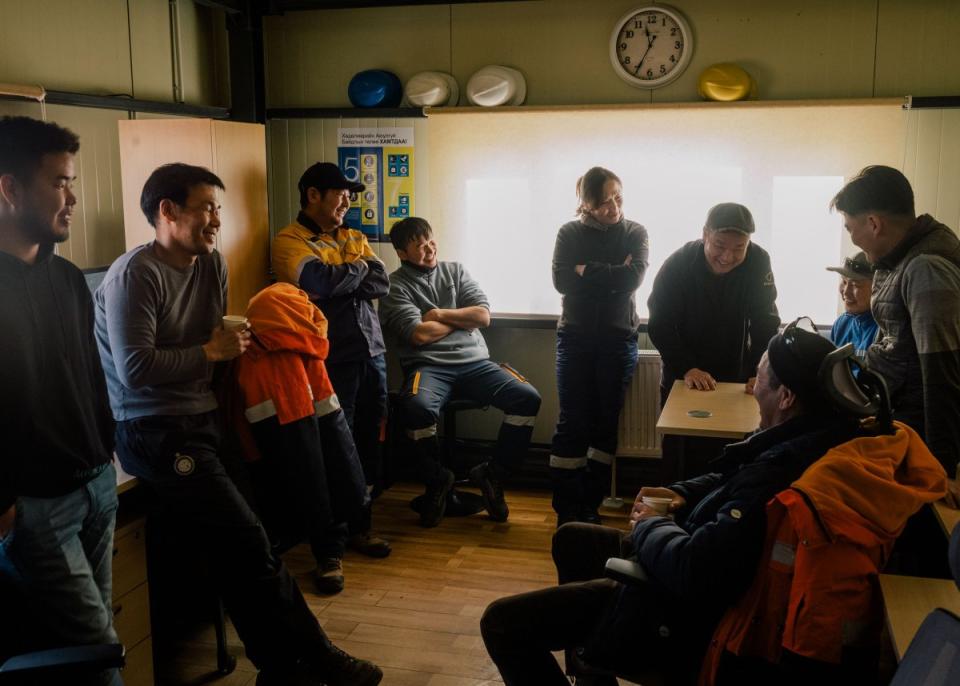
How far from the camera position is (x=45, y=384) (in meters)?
2.10

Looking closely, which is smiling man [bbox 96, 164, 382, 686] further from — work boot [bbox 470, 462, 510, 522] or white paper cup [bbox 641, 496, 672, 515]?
work boot [bbox 470, 462, 510, 522]

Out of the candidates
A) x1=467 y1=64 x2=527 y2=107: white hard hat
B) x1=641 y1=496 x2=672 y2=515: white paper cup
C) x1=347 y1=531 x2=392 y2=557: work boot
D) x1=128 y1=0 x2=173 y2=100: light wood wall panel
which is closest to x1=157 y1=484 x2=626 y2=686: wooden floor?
x1=347 y1=531 x2=392 y2=557: work boot

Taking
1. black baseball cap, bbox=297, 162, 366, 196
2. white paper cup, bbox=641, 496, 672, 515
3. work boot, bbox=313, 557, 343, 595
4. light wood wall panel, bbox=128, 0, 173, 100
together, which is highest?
light wood wall panel, bbox=128, 0, 173, 100

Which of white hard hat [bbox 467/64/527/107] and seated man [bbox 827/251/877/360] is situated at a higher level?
white hard hat [bbox 467/64/527/107]

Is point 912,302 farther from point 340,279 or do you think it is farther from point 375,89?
point 375,89

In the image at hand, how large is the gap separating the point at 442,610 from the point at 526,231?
2095 millimetres

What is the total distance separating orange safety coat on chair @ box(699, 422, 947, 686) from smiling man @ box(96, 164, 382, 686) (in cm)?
146

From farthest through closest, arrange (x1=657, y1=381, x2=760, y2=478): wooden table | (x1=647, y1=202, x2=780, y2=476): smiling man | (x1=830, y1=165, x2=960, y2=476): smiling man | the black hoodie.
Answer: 1. (x1=647, y1=202, x2=780, y2=476): smiling man
2. (x1=657, y1=381, x2=760, y2=478): wooden table
3. (x1=830, y1=165, x2=960, y2=476): smiling man
4. the black hoodie

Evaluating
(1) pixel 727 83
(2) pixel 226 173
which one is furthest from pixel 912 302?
(2) pixel 226 173

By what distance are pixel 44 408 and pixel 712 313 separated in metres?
2.63

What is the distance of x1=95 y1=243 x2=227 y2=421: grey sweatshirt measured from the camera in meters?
2.60

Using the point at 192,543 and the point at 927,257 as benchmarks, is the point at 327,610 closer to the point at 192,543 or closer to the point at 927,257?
the point at 192,543

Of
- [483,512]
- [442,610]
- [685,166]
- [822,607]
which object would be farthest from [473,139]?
[822,607]

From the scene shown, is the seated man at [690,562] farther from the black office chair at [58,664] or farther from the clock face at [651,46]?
the clock face at [651,46]
